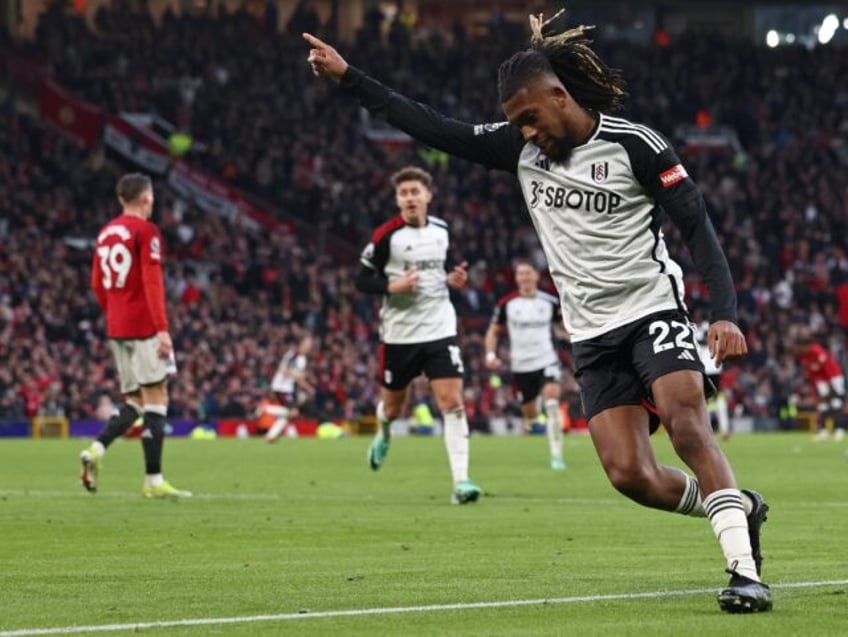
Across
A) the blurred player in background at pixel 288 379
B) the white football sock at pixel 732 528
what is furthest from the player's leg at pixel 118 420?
the blurred player in background at pixel 288 379

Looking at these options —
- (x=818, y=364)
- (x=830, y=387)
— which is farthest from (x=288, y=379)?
(x=830, y=387)

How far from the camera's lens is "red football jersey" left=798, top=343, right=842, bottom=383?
36.9 metres

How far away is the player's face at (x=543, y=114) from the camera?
8.25 metres

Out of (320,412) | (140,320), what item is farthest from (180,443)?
(140,320)

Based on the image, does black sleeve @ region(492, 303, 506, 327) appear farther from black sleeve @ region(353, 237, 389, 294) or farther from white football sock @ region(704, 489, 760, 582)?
white football sock @ region(704, 489, 760, 582)

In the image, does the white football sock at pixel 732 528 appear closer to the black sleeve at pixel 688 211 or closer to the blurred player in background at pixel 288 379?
the black sleeve at pixel 688 211

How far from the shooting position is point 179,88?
4928cm

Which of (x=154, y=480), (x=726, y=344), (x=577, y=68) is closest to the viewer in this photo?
(x=726, y=344)

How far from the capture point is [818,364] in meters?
A: 37.3

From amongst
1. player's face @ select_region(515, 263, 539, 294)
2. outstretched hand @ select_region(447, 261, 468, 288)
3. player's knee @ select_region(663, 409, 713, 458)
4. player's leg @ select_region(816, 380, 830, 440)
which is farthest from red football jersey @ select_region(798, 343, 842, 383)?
player's knee @ select_region(663, 409, 713, 458)

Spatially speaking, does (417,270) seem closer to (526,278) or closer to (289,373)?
(526,278)

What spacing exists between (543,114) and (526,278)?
16648mm

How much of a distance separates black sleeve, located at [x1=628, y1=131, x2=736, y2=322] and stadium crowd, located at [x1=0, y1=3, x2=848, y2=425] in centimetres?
3094

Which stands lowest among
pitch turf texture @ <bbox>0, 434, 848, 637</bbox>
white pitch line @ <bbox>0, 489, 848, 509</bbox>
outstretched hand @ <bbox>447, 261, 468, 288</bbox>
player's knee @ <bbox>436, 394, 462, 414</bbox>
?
white pitch line @ <bbox>0, 489, 848, 509</bbox>
